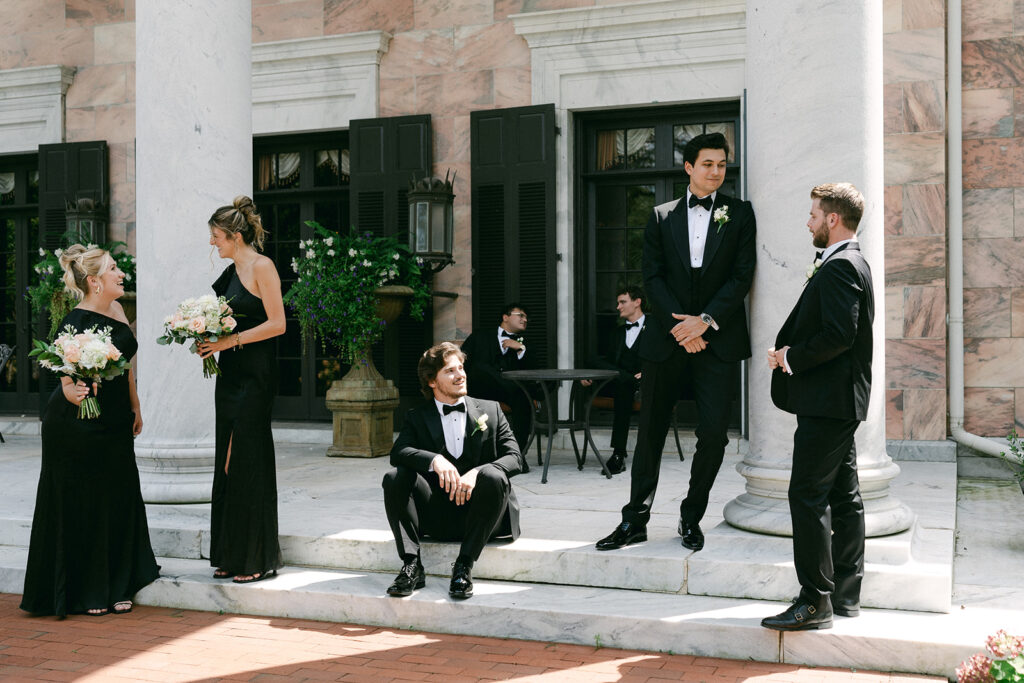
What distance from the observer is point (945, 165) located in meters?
7.91

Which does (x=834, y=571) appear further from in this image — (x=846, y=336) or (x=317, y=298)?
(x=317, y=298)

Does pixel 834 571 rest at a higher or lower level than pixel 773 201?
lower

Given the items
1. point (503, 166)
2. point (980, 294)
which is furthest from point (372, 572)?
point (980, 294)

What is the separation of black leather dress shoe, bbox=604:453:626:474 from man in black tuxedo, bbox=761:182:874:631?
3.52 m

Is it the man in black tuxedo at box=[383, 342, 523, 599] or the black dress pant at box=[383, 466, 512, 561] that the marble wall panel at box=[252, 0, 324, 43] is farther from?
the black dress pant at box=[383, 466, 512, 561]

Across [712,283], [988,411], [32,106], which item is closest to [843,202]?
[712,283]

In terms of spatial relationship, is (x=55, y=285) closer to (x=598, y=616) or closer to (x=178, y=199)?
(x=178, y=199)

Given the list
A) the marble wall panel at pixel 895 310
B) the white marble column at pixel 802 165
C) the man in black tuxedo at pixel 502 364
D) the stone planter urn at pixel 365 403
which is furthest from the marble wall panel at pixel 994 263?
the stone planter urn at pixel 365 403

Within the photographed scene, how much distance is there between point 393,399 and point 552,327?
157 cm

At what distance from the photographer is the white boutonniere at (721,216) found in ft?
15.0

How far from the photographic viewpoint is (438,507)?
4867 millimetres

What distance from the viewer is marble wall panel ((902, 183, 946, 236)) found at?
25.8 ft

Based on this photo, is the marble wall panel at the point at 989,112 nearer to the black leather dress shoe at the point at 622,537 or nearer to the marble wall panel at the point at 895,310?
the marble wall panel at the point at 895,310

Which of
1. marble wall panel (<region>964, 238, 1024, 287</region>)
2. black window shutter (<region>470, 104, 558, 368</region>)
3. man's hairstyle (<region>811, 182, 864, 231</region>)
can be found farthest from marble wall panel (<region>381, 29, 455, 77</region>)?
man's hairstyle (<region>811, 182, 864, 231</region>)
